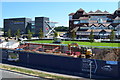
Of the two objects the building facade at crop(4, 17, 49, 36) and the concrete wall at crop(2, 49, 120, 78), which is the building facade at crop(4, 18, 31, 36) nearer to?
the building facade at crop(4, 17, 49, 36)

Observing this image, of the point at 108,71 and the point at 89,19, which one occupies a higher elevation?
the point at 89,19

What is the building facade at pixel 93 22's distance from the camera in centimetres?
7300

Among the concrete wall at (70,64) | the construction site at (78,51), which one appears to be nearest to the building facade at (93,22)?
the construction site at (78,51)

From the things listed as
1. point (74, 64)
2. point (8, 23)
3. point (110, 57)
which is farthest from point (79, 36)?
point (8, 23)

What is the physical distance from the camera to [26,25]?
109375 millimetres

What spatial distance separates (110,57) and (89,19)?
57.1m

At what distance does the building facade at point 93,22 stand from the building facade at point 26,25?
23.5 metres

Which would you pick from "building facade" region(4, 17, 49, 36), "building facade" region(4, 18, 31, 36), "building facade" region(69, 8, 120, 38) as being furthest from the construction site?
"building facade" region(4, 18, 31, 36)

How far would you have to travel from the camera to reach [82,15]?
83.6 metres

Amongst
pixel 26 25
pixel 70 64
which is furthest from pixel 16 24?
pixel 70 64

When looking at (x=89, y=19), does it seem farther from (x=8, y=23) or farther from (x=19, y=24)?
(x=8, y=23)

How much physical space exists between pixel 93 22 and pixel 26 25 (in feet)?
159

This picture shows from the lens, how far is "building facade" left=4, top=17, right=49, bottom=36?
104438 mm

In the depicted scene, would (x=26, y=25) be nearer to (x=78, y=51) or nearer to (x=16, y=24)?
(x=16, y=24)
